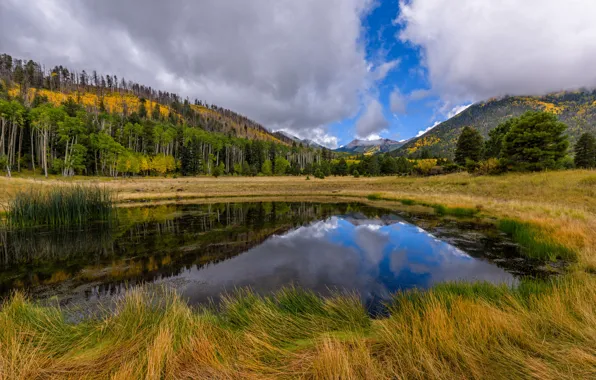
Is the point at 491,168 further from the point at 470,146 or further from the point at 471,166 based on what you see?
the point at 470,146

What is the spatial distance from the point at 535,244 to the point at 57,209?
27053 mm

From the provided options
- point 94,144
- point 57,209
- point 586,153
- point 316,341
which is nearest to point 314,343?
point 316,341

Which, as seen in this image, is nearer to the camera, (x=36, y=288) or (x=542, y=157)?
(x=36, y=288)

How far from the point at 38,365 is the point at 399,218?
2145 centimetres

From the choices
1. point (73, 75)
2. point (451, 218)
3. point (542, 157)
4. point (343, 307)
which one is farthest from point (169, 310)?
point (73, 75)

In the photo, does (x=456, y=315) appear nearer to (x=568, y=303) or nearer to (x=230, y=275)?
(x=568, y=303)

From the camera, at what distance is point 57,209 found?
16.9 meters

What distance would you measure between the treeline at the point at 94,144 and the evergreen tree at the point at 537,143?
226 ft

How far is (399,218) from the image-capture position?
21141mm

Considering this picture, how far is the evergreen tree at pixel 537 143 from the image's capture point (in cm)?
3238

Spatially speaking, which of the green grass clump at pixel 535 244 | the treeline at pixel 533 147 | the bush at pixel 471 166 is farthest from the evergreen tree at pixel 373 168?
the green grass clump at pixel 535 244

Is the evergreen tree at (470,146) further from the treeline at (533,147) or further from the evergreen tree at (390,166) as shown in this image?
the evergreen tree at (390,166)

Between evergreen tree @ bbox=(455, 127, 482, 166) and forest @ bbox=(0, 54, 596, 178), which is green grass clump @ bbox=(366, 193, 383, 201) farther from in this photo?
evergreen tree @ bbox=(455, 127, 482, 166)

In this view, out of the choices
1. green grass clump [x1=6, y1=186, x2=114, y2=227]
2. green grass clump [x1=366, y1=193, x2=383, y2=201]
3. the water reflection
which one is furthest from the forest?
green grass clump [x1=6, y1=186, x2=114, y2=227]
